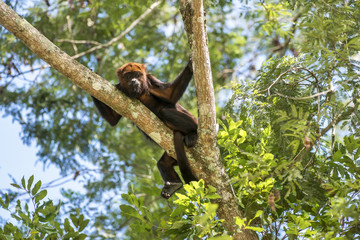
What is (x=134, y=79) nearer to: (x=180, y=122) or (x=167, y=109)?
(x=167, y=109)

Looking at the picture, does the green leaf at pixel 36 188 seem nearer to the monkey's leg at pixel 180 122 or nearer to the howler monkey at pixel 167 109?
the howler monkey at pixel 167 109

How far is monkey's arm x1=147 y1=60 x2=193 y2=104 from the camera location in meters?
4.76

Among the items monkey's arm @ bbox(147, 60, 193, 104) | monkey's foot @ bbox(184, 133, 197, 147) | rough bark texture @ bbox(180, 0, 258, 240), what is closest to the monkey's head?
monkey's arm @ bbox(147, 60, 193, 104)

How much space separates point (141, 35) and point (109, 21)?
917mm

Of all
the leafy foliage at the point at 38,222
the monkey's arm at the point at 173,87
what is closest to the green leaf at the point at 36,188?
the leafy foliage at the point at 38,222

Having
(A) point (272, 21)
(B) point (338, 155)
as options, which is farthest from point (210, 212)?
(A) point (272, 21)

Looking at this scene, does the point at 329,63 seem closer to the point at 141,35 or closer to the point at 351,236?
the point at 351,236

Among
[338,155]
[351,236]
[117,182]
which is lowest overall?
[351,236]

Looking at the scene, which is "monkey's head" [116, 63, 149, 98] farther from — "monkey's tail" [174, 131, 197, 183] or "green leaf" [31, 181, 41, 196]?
"green leaf" [31, 181, 41, 196]

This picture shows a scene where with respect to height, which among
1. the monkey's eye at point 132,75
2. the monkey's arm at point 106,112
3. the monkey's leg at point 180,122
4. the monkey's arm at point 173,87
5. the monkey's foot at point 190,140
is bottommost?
the monkey's foot at point 190,140

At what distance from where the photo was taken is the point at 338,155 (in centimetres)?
350

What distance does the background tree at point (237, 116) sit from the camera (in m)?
3.36

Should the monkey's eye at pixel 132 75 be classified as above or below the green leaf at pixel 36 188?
above

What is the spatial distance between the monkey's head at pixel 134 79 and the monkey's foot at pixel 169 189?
109cm
